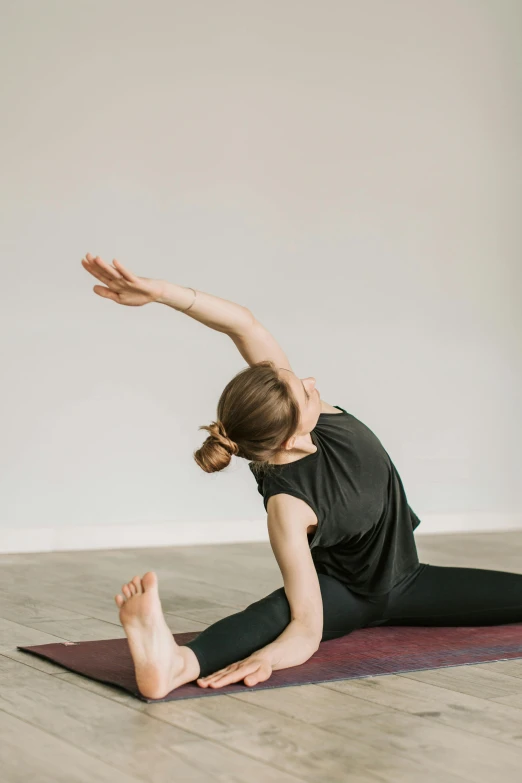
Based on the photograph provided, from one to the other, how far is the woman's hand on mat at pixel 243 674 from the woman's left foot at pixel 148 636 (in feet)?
0.34

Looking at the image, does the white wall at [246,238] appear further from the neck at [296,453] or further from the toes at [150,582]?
the toes at [150,582]

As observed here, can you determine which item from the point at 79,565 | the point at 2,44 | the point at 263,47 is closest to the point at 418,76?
the point at 263,47

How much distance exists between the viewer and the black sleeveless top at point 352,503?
228 cm

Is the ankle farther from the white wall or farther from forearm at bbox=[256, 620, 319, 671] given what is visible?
the white wall

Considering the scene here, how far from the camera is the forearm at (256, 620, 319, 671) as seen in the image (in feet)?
6.82

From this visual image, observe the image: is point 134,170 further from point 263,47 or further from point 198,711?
point 198,711

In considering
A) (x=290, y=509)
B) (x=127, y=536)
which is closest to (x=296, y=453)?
(x=290, y=509)

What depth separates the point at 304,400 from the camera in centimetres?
220

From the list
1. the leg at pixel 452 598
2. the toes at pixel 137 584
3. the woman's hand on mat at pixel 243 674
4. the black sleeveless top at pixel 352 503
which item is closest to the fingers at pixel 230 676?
the woman's hand on mat at pixel 243 674

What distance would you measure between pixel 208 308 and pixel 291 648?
0.74 meters

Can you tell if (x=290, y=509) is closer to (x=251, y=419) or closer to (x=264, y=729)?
(x=251, y=419)

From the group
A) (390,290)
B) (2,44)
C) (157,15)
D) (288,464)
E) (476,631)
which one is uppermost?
(157,15)

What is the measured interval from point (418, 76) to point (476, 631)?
3184 millimetres

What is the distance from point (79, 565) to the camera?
372 cm
